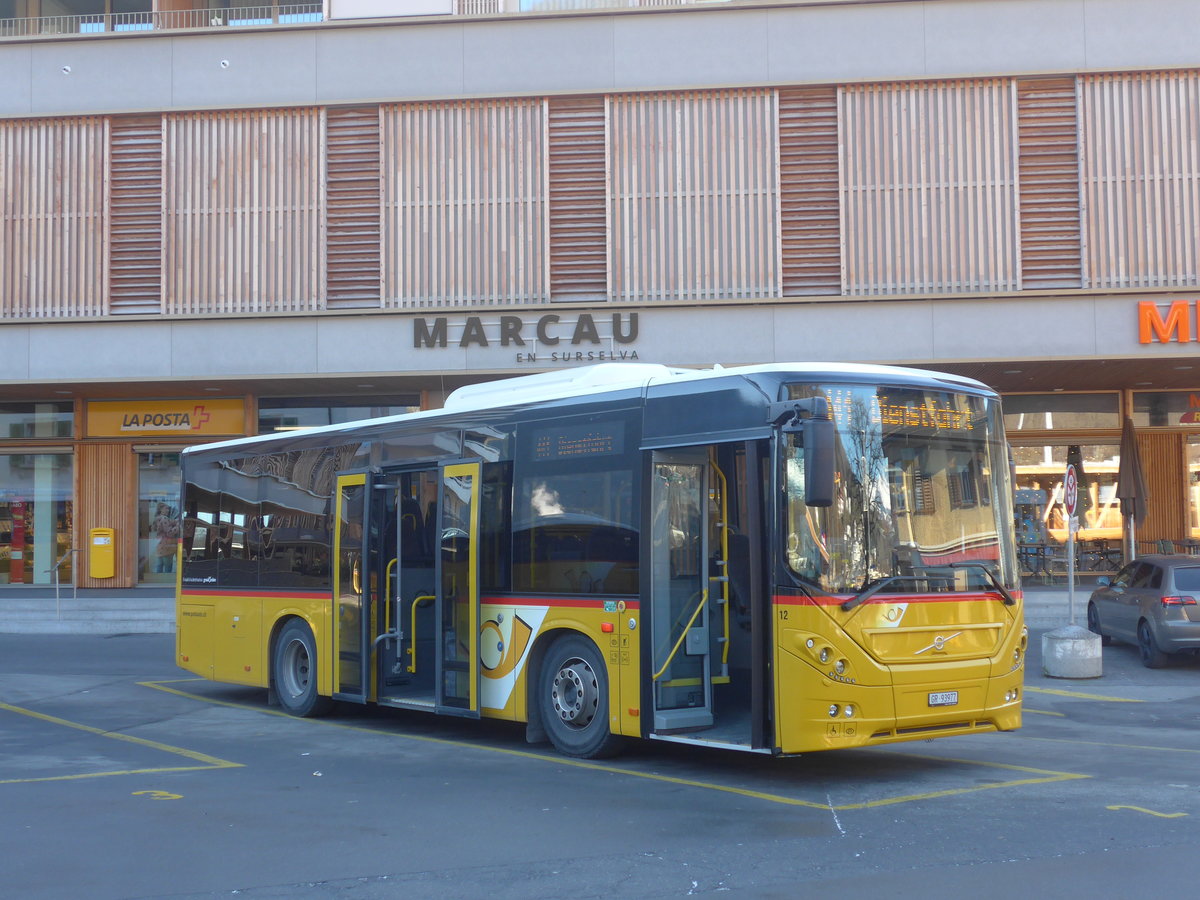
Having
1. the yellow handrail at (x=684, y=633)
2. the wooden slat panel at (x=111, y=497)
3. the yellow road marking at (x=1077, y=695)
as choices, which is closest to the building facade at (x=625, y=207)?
the wooden slat panel at (x=111, y=497)

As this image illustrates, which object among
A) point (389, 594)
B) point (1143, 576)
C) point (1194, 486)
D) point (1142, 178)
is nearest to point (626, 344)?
point (1142, 178)

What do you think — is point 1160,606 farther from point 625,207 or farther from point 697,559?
point 625,207

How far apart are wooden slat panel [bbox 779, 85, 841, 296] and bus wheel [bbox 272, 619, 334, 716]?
12.7m

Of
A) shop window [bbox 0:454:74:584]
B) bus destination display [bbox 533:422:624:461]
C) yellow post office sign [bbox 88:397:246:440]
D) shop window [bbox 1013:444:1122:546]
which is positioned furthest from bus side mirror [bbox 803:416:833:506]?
shop window [bbox 0:454:74:584]

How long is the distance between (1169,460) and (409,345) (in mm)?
14970

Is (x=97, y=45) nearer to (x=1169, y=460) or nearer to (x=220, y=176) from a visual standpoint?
(x=220, y=176)

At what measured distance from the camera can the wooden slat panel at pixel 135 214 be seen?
84.6 feet

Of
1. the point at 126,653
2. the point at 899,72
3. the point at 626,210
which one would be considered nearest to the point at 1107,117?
the point at 899,72

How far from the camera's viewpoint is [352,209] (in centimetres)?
2525

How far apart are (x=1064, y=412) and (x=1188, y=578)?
953 centimetres

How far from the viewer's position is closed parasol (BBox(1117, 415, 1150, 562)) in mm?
24328

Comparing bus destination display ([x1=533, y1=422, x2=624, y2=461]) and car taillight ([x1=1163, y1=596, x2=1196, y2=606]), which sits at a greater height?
bus destination display ([x1=533, y1=422, x2=624, y2=461])

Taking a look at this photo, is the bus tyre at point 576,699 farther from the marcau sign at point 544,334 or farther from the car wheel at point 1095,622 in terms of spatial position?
the marcau sign at point 544,334

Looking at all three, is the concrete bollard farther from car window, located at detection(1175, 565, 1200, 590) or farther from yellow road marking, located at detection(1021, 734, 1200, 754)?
yellow road marking, located at detection(1021, 734, 1200, 754)
